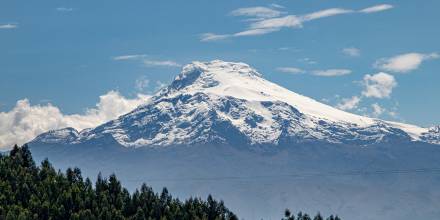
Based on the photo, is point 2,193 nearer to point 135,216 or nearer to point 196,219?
point 135,216

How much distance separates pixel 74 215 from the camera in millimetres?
180625

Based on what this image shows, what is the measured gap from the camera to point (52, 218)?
188750 mm

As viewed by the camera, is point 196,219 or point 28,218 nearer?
point 28,218

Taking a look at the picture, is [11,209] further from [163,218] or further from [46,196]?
[163,218]

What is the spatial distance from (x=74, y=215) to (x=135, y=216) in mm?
18882

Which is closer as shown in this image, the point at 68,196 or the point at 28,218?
the point at 28,218

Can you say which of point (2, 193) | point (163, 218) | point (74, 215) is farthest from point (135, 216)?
point (2, 193)

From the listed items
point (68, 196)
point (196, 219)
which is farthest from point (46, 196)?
point (196, 219)

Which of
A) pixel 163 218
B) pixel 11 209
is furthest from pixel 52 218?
pixel 163 218

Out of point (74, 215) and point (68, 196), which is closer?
point (74, 215)

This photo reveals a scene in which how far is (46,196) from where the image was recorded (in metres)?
199

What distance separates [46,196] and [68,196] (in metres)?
5.62

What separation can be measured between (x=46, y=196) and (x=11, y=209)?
16.0 m

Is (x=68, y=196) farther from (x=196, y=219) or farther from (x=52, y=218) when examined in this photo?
(x=196, y=219)
